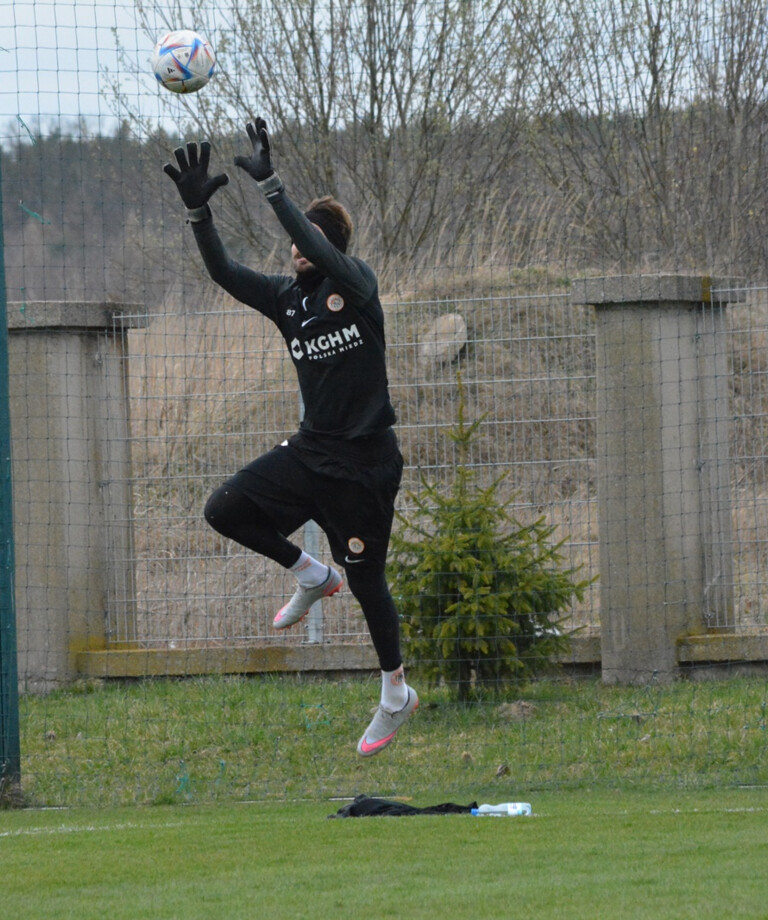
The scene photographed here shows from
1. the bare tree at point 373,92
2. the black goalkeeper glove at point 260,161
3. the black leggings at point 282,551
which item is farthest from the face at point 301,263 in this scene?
the bare tree at point 373,92

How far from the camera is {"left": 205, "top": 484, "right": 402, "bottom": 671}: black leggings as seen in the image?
6.80 metres

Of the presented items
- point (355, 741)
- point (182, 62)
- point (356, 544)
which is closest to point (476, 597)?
point (355, 741)

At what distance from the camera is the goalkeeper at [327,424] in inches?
265

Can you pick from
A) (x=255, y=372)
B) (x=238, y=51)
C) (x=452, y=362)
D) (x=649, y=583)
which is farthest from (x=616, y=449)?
(x=238, y=51)

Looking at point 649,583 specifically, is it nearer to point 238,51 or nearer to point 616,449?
point 616,449

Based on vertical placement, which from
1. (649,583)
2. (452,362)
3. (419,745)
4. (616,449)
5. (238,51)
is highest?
(238,51)

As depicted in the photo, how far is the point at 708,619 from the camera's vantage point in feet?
32.3

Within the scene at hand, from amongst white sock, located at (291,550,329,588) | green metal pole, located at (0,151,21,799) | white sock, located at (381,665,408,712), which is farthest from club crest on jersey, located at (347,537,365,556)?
green metal pole, located at (0,151,21,799)

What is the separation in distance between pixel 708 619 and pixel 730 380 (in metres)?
1.71

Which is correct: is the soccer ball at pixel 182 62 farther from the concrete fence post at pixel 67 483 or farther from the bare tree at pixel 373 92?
the bare tree at pixel 373 92

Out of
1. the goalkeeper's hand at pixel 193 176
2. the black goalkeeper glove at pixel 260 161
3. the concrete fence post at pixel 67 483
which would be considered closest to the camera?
the black goalkeeper glove at pixel 260 161

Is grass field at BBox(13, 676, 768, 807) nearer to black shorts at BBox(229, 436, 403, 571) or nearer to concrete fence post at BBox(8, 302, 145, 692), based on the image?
concrete fence post at BBox(8, 302, 145, 692)

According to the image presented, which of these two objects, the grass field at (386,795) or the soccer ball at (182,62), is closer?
the grass field at (386,795)

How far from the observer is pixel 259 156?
6238 millimetres
